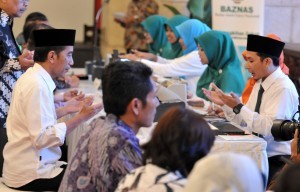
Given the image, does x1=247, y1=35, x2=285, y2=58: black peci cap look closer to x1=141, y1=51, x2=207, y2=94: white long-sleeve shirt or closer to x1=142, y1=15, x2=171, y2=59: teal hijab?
x1=141, y1=51, x2=207, y2=94: white long-sleeve shirt

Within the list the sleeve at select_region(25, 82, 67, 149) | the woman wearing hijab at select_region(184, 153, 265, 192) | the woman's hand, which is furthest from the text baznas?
the woman wearing hijab at select_region(184, 153, 265, 192)

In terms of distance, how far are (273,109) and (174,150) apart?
183 centimetres

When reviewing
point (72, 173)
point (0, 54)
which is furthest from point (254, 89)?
point (72, 173)

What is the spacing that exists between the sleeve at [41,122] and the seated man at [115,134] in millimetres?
746

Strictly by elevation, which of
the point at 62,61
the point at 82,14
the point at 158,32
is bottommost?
the point at 82,14

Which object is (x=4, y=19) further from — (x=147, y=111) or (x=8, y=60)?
(x=147, y=111)

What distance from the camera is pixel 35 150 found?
10.6ft

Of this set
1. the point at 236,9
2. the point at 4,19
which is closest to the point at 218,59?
the point at 4,19

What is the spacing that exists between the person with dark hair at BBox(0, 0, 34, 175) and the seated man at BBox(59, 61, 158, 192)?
1.53 metres

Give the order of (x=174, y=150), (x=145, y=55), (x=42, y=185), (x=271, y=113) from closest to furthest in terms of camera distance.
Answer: (x=174, y=150) < (x=42, y=185) < (x=271, y=113) < (x=145, y=55)

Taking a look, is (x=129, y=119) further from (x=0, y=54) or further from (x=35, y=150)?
(x=0, y=54)

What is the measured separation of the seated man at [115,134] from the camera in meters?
2.26

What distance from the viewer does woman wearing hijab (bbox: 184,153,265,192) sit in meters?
1.50

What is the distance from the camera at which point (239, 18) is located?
6.86 m
